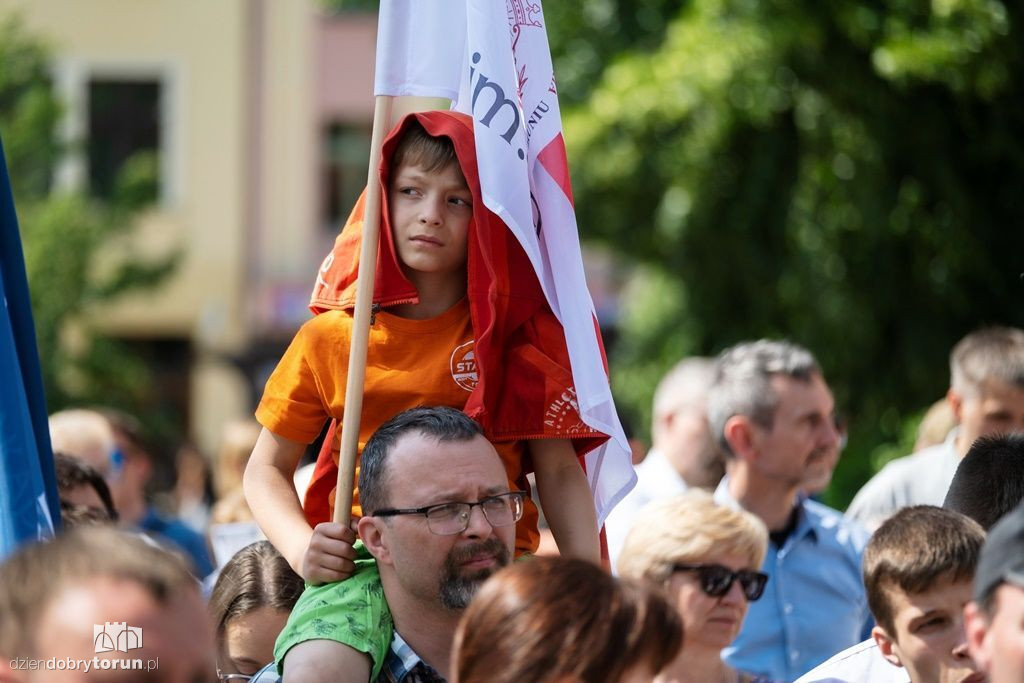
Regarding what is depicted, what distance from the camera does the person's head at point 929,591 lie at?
3709 mm

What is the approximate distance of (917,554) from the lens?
377 cm

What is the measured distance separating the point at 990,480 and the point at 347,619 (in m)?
1.59

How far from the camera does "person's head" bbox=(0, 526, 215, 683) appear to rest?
2.35 meters

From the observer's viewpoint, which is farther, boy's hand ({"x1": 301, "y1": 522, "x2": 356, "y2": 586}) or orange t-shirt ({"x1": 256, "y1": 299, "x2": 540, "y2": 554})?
orange t-shirt ({"x1": 256, "y1": 299, "x2": 540, "y2": 554})

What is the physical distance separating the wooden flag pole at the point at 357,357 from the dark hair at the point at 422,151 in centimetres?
12

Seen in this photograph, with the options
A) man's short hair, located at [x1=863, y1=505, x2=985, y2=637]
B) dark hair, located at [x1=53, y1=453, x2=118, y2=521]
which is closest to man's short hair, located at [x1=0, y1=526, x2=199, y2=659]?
man's short hair, located at [x1=863, y1=505, x2=985, y2=637]

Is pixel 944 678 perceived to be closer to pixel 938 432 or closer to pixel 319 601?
pixel 319 601

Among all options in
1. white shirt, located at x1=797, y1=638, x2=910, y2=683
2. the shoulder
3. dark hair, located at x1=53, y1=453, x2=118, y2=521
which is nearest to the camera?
white shirt, located at x1=797, y1=638, x2=910, y2=683


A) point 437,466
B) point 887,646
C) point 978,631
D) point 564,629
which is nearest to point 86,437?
point 437,466

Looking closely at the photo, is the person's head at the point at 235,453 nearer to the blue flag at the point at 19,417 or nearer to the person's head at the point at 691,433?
the person's head at the point at 691,433

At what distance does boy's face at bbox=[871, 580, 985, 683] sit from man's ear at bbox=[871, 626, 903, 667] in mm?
38

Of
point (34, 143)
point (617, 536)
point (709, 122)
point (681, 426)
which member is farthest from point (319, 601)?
point (34, 143)

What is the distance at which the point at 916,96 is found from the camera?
898 cm

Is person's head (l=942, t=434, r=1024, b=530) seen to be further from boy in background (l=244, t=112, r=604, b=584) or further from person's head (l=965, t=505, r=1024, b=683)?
person's head (l=965, t=505, r=1024, b=683)
